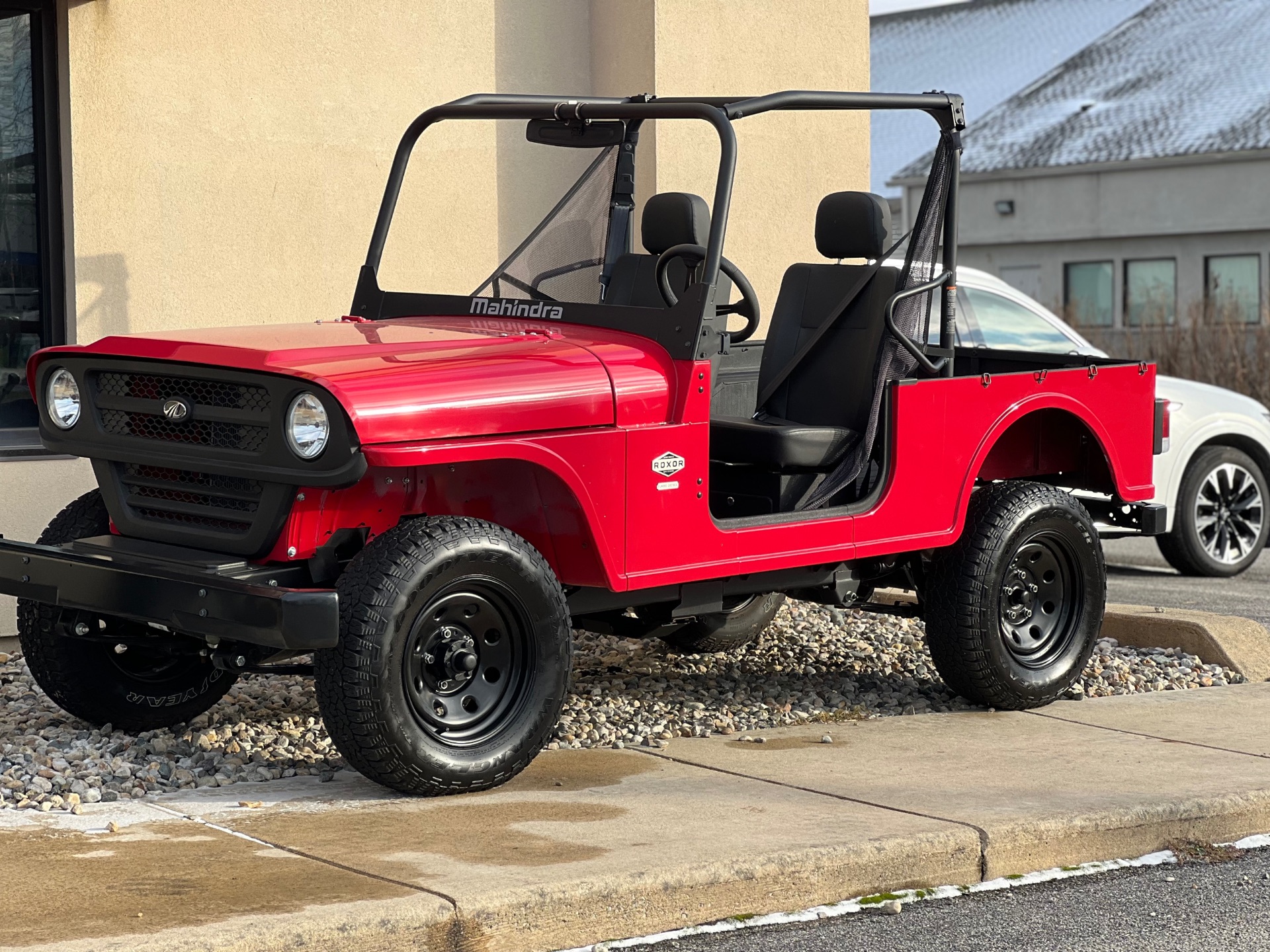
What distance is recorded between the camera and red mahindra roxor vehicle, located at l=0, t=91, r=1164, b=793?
5.46 m

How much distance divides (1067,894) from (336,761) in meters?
2.36

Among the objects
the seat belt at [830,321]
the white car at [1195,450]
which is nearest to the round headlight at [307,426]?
the seat belt at [830,321]

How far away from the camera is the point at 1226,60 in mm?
33750

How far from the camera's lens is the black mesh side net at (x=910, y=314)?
6773 mm

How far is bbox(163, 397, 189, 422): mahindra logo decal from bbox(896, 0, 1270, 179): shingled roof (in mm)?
26858

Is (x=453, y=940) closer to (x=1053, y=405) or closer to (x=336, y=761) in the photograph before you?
(x=336, y=761)

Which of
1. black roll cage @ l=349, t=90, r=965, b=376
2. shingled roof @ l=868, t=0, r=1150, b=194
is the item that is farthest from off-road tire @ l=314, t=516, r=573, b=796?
shingled roof @ l=868, t=0, r=1150, b=194

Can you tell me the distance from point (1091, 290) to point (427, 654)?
2908 centimetres

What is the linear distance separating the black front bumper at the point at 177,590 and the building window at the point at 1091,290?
2817 centimetres

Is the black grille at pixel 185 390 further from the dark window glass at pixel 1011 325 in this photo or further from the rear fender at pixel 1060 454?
the dark window glass at pixel 1011 325

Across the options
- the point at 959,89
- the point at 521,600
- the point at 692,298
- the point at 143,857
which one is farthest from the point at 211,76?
the point at 959,89

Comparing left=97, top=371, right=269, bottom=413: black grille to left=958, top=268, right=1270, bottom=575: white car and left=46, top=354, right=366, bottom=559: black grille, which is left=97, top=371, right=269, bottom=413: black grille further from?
left=958, top=268, right=1270, bottom=575: white car

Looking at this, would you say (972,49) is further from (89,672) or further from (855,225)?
(89,672)

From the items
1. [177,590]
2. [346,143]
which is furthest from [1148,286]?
[177,590]
